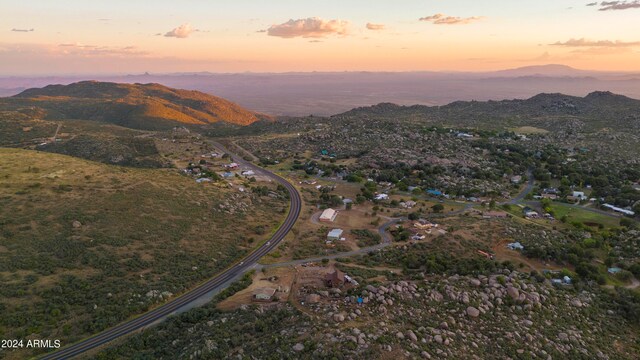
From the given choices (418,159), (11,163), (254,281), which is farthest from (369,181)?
(11,163)

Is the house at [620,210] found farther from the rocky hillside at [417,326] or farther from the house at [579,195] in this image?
the rocky hillside at [417,326]

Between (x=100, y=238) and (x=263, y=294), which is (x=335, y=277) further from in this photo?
(x=100, y=238)

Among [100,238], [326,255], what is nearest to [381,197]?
[326,255]

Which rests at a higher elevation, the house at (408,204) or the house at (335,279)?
the house at (335,279)

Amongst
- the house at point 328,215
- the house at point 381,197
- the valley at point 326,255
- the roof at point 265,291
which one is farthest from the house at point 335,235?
the house at point 381,197

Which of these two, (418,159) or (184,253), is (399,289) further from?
(418,159)

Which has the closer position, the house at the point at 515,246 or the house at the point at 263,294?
the house at the point at 263,294

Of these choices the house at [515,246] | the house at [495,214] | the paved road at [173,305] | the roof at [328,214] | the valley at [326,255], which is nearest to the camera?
the valley at [326,255]
